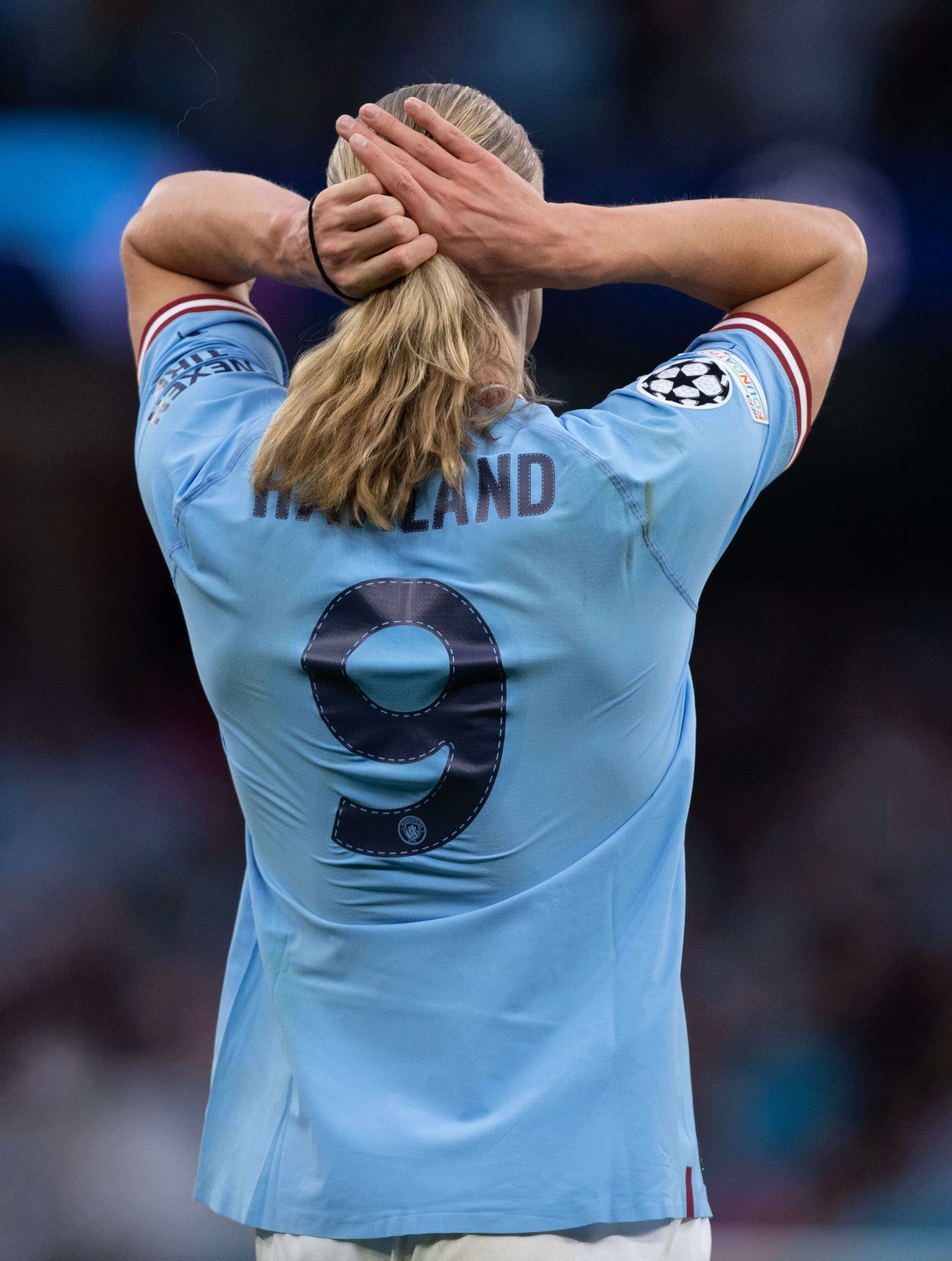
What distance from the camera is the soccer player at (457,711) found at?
0.64 metres

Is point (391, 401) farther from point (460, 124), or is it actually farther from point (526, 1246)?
point (526, 1246)

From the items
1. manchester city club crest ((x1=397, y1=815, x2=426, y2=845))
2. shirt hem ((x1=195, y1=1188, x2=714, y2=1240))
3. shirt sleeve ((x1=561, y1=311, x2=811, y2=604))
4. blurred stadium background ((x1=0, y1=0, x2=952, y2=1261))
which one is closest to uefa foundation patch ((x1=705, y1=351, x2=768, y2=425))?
shirt sleeve ((x1=561, y1=311, x2=811, y2=604))

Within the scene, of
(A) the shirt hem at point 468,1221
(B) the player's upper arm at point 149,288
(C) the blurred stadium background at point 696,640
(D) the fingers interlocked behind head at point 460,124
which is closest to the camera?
(A) the shirt hem at point 468,1221

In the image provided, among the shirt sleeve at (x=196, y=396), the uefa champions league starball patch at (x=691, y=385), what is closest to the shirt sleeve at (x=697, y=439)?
the uefa champions league starball patch at (x=691, y=385)

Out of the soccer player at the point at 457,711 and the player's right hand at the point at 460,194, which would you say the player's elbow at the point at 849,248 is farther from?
the player's right hand at the point at 460,194

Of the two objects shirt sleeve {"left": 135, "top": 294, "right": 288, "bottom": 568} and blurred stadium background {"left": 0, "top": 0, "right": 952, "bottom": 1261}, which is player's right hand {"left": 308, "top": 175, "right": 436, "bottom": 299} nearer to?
shirt sleeve {"left": 135, "top": 294, "right": 288, "bottom": 568}

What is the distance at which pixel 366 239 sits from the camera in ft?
2.25

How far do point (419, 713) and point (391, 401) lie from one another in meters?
0.18

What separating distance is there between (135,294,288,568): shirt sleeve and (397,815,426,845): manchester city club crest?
22 centimetres

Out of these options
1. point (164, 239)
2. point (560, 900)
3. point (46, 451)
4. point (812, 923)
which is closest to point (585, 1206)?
point (560, 900)

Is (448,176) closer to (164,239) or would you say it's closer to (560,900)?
(164,239)

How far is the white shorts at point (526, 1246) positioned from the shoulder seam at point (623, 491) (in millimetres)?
386

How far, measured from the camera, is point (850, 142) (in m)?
1.92

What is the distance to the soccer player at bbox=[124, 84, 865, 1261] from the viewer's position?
0.64 meters
